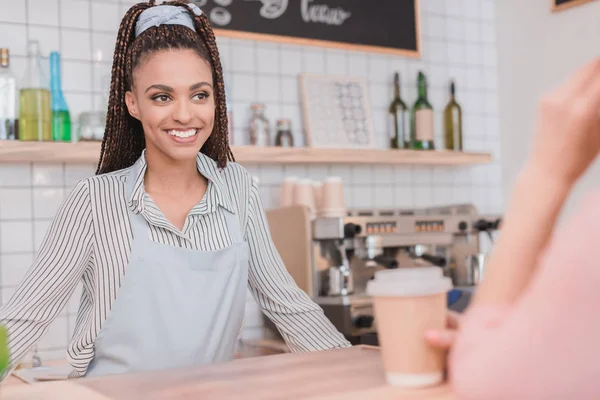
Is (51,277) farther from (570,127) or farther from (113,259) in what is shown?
(570,127)

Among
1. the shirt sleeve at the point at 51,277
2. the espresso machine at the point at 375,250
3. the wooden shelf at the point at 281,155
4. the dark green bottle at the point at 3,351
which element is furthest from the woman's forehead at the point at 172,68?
the espresso machine at the point at 375,250

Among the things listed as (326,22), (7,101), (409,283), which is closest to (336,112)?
(326,22)

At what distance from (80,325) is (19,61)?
159 cm

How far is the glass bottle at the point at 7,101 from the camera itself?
2.65 metres

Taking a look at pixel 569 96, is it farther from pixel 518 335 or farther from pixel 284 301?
pixel 284 301

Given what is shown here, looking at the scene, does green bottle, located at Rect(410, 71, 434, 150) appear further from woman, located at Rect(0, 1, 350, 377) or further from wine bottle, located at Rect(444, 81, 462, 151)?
woman, located at Rect(0, 1, 350, 377)

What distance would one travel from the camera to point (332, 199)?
3074 millimetres

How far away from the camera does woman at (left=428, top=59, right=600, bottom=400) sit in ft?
1.65

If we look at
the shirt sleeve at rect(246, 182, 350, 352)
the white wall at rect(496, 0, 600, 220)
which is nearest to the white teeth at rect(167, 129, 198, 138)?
the shirt sleeve at rect(246, 182, 350, 352)

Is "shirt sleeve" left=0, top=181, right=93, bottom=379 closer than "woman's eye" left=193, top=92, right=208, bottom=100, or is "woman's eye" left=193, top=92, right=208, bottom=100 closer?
"shirt sleeve" left=0, top=181, right=93, bottom=379

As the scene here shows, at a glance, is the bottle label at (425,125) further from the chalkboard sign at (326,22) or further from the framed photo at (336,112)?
the chalkboard sign at (326,22)

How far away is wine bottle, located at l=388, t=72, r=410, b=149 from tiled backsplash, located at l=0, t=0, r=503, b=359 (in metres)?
0.05

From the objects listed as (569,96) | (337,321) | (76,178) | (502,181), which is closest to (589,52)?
(502,181)

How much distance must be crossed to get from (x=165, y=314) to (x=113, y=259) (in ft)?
0.51
